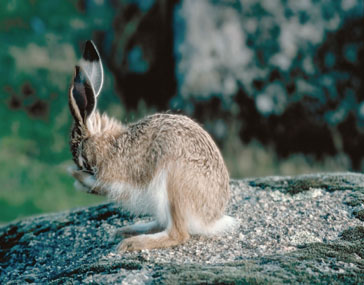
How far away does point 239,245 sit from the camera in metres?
5.00

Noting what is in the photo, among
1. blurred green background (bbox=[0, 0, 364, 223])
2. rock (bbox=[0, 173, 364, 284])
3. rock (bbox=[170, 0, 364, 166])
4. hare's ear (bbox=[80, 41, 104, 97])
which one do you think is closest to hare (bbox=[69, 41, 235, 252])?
hare's ear (bbox=[80, 41, 104, 97])

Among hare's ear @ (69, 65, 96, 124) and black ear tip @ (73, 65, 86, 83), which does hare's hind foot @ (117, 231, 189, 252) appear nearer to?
hare's ear @ (69, 65, 96, 124)

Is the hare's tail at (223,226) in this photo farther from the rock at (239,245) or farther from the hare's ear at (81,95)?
the hare's ear at (81,95)

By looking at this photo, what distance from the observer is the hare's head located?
16.8 feet

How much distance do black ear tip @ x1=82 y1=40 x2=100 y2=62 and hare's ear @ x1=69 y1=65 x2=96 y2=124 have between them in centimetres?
25

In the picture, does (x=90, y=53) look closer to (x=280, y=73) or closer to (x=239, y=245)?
(x=239, y=245)

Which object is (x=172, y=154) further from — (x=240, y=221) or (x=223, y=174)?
(x=240, y=221)

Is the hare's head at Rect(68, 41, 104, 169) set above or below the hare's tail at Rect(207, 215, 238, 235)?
above

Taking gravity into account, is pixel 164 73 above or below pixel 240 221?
above

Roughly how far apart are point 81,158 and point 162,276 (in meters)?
1.84

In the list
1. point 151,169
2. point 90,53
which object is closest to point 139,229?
point 151,169

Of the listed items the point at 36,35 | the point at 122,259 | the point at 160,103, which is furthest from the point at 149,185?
the point at 36,35

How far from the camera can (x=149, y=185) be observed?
5.11 metres

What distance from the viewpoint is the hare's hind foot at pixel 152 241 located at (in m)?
4.94
